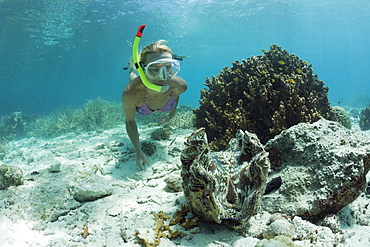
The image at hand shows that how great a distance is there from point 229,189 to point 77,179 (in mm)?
2655

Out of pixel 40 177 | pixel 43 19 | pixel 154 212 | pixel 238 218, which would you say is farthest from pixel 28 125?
pixel 238 218

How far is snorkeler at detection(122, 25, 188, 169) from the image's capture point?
4375mm

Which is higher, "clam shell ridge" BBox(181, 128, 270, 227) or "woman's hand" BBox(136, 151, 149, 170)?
"woman's hand" BBox(136, 151, 149, 170)

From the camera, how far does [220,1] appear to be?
74.8 ft

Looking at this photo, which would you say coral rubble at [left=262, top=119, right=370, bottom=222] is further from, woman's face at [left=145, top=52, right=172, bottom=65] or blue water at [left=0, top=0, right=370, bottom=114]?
blue water at [left=0, top=0, right=370, bottom=114]

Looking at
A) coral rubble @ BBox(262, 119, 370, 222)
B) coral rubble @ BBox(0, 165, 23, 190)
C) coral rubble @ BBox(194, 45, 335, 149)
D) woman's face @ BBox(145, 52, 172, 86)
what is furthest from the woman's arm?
coral rubble @ BBox(262, 119, 370, 222)

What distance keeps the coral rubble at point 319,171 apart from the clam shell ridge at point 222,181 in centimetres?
59

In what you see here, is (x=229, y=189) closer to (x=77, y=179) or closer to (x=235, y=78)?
(x=77, y=179)

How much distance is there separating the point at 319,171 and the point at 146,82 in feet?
11.1

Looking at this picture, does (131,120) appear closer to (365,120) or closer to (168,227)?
(168,227)

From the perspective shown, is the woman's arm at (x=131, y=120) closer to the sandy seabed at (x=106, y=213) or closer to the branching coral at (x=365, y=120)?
the sandy seabed at (x=106, y=213)

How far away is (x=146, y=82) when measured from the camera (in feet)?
14.3

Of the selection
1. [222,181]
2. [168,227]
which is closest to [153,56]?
[222,181]

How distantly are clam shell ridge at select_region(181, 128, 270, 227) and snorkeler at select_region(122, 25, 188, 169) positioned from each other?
8.71 ft
